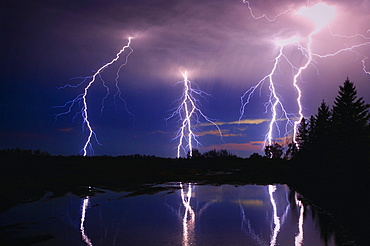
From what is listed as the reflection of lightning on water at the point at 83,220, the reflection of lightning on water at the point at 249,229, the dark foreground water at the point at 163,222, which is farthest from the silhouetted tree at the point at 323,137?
the reflection of lightning on water at the point at 83,220

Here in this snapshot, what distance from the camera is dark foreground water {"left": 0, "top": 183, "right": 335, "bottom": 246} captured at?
36.7 feet

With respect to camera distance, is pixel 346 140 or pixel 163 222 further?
pixel 346 140

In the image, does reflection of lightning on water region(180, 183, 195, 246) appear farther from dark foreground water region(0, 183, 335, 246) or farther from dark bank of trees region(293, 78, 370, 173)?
dark bank of trees region(293, 78, 370, 173)

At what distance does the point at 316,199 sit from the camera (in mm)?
21219

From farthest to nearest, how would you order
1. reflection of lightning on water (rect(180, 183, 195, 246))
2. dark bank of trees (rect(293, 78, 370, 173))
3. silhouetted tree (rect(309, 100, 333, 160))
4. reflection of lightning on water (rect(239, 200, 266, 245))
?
silhouetted tree (rect(309, 100, 333, 160)), dark bank of trees (rect(293, 78, 370, 173)), reflection of lightning on water (rect(239, 200, 266, 245)), reflection of lightning on water (rect(180, 183, 195, 246))

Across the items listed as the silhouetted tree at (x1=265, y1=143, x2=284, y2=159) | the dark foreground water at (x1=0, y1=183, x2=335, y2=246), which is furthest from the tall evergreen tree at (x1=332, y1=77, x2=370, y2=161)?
the silhouetted tree at (x1=265, y1=143, x2=284, y2=159)

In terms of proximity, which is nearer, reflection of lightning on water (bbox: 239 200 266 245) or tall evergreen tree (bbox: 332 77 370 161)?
reflection of lightning on water (bbox: 239 200 266 245)

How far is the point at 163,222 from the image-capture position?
1447cm

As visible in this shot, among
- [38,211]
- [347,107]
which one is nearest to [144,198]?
[38,211]

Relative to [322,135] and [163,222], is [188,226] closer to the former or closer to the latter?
[163,222]

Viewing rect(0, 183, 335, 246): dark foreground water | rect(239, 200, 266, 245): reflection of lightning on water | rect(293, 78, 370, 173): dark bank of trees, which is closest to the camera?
rect(239, 200, 266, 245): reflection of lightning on water

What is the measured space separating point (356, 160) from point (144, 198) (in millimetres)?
14997

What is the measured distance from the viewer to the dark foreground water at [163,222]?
11.2 m

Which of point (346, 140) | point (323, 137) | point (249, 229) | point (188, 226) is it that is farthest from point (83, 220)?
point (323, 137)
